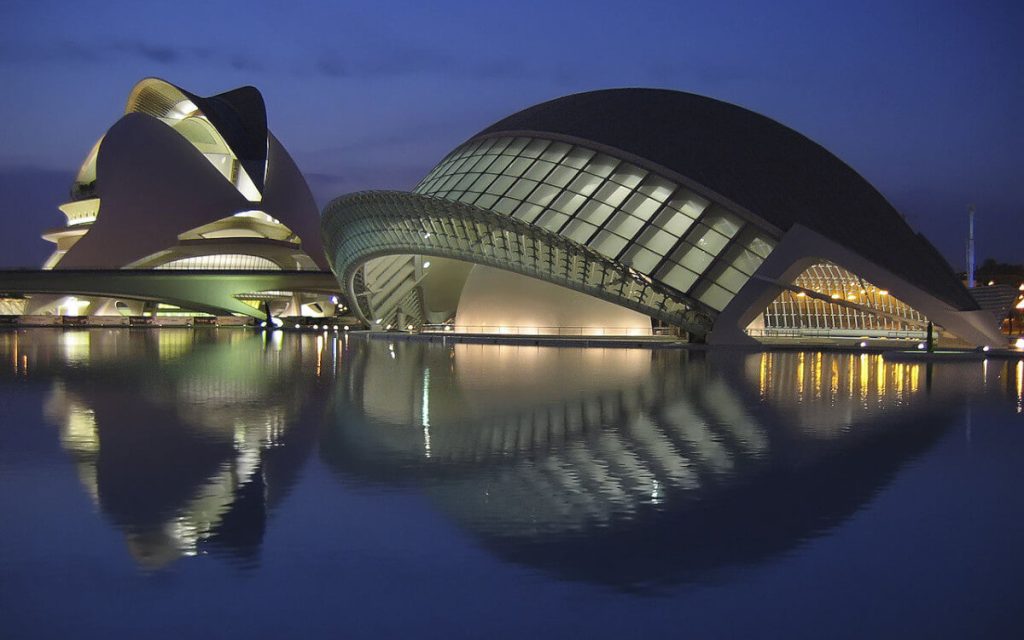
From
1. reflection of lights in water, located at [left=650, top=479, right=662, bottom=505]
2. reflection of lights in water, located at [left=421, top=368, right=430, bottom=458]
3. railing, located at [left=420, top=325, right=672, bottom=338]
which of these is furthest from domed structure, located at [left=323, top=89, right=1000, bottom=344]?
reflection of lights in water, located at [left=650, top=479, right=662, bottom=505]

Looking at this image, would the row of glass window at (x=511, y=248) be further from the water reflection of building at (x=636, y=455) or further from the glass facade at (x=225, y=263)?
the glass facade at (x=225, y=263)

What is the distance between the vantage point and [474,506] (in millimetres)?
7809

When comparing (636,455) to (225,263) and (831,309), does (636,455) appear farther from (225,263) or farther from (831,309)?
(225,263)

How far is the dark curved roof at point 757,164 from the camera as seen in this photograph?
113ft

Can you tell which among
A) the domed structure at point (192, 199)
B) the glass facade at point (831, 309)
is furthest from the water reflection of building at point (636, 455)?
the domed structure at point (192, 199)

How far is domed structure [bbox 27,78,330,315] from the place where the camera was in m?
73.0

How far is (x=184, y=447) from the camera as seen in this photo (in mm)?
10656

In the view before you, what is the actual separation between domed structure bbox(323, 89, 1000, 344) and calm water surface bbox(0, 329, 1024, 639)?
724 inches

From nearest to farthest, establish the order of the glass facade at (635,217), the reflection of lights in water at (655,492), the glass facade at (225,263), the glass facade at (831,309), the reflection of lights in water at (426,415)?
the reflection of lights in water at (655,492)
the reflection of lights in water at (426,415)
the glass facade at (635,217)
the glass facade at (831,309)
the glass facade at (225,263)

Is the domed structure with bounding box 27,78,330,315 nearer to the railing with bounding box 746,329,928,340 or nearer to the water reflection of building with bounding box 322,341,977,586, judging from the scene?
the railing with bounding box 746,329,928,340

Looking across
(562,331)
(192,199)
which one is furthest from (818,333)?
(192,199)

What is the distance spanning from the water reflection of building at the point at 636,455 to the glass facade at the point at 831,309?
2278 cm

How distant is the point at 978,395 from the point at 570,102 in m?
28.1

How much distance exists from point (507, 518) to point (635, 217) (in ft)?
93.4
